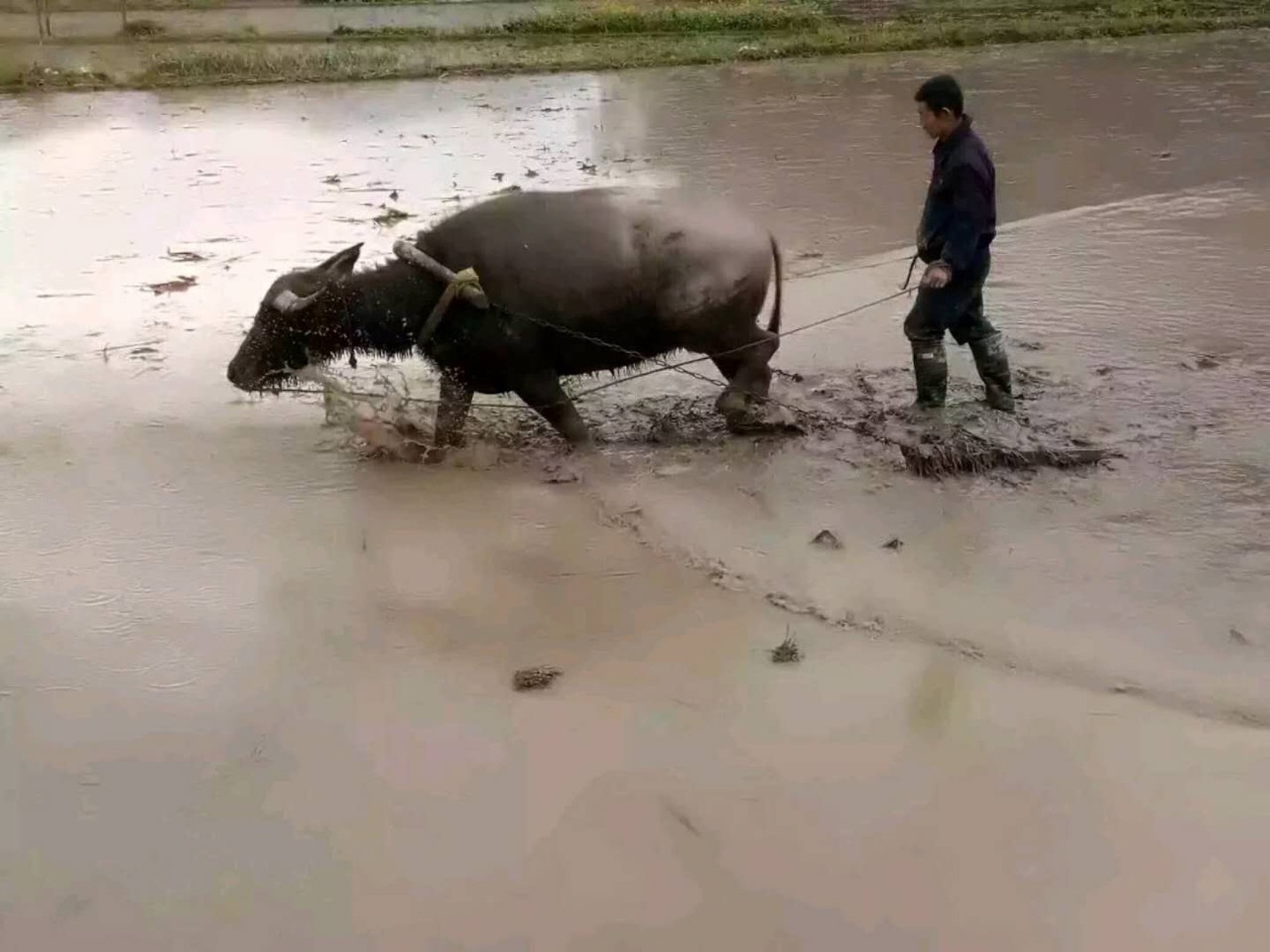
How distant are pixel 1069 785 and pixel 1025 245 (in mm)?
4919

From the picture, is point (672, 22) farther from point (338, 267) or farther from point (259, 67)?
point (338, 267)

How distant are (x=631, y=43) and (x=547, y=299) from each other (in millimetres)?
13301

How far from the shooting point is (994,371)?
4.73 metres

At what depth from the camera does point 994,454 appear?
4355mm

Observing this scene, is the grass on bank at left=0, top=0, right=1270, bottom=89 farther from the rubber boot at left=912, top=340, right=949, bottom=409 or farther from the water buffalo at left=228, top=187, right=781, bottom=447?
the rubber boot at left=912, top=340, right=949, bottom=409

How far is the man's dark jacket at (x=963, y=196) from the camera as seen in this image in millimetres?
4242

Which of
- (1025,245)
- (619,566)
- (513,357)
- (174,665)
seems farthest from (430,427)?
(1025,245)

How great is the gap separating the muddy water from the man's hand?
0.66 metres

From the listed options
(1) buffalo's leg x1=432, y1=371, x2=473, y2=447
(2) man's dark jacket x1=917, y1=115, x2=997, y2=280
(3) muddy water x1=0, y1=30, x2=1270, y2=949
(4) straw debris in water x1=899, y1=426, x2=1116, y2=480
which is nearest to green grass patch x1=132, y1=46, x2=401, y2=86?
(3) muddy water x1=0, y1=30, x2=1270, y2=949

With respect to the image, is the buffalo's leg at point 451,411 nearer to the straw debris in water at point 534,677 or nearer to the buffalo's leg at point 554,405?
the buffalo's leg at point 554,405

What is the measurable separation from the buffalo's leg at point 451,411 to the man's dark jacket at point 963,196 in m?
1.86

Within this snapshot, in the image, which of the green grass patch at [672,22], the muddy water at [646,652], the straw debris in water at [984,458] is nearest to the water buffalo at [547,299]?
the muddy water at [646,652]

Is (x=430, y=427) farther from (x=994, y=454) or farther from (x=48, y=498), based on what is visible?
(x=994, y=454)

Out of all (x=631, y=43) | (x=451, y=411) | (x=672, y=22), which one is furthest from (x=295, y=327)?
(x=672, y=22)
